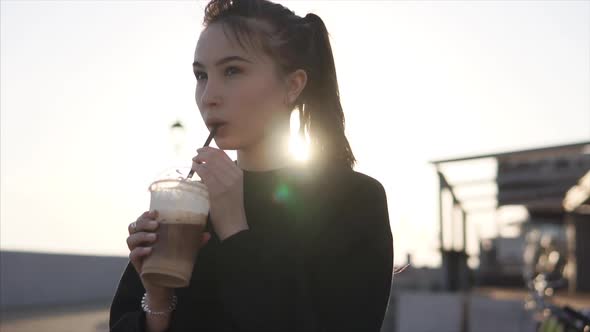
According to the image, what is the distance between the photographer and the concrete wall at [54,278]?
16344 mm

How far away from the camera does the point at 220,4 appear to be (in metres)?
2.18

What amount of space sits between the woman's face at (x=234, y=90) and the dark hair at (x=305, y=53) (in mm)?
62

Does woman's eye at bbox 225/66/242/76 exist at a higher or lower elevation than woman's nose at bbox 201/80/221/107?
higher

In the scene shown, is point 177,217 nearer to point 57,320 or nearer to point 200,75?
point 200,75

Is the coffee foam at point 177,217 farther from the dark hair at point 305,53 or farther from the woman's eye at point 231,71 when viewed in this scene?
the dark hair at point 305,53

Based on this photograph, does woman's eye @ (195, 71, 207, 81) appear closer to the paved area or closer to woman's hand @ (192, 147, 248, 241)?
woman's hand @ (192, 147, 248, 241)

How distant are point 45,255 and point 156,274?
17488 millimetres

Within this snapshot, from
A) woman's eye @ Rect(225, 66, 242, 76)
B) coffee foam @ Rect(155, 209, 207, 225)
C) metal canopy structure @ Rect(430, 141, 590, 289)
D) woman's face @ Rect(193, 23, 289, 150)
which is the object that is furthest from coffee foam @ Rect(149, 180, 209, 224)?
metal canopy structure @ Rect(430, 141, 590, 289)

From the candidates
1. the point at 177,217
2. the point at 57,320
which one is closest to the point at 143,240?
the point at 177,217

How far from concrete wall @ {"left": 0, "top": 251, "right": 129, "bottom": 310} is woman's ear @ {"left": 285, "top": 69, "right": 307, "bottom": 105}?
604 inches

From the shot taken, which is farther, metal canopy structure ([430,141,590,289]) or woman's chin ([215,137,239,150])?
metal canopy structure ([430,141,590,289])

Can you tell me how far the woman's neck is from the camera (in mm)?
2066

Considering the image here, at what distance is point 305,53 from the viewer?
221 cm

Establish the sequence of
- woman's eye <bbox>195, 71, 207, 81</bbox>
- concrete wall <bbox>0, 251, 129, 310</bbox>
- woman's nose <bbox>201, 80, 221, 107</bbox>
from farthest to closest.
A: concrete wall <bbox>0, 251, 129, 310</bbox> → woman's eye <bbox>195, 71, 207, 81</bbox> → woman's nose <bbox>201, 80, 221, 107</bbox>
